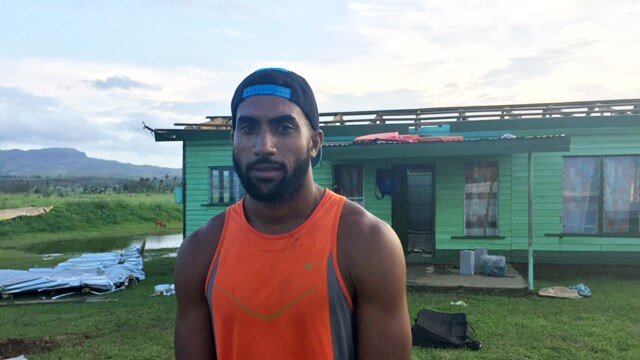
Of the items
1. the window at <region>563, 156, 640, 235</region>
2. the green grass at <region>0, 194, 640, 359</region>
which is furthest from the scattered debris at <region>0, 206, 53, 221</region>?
the window at <region>563, 156, 640, 235</region>

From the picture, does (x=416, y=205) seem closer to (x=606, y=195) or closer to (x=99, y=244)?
(x=606, y=195)

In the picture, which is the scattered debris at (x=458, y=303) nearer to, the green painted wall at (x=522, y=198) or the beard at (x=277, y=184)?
the green painted wall at (x=522, y=198)

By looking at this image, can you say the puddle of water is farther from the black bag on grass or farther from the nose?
the nose

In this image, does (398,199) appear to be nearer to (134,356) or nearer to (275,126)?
(134,356)

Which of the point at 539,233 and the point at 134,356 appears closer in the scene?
the point at 134,356

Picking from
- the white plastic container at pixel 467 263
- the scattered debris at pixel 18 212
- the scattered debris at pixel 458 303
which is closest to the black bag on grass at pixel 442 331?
the scattered debris at pixel 458 303

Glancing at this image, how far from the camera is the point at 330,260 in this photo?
170 centimetres

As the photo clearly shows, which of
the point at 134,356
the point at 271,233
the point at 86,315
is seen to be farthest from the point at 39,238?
the point at 271,233

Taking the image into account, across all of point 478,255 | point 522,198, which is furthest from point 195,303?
point 522,198

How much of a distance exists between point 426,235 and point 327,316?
16.3 m

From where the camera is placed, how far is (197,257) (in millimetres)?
1873

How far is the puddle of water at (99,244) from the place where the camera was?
2164 cm

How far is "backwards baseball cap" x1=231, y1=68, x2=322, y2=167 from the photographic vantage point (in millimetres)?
1842

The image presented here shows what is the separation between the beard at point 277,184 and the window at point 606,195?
1343cm
